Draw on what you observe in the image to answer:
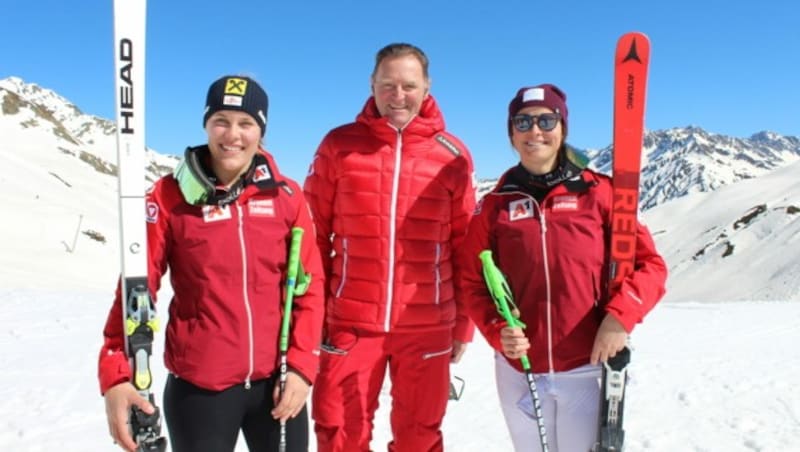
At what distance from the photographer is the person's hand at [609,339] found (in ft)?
10.4

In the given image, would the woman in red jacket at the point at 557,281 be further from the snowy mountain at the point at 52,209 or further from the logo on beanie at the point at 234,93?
the snowy mountain at the point at 52,209

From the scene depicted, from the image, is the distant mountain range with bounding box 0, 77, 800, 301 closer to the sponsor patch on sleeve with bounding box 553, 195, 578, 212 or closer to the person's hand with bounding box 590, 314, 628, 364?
the sponsor patch on sleeve with bounding box 553, 195, 578, 212

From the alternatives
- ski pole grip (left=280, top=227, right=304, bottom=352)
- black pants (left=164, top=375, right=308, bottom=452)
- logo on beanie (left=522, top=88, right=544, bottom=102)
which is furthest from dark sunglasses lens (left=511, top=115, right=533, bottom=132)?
black pants (left=164, top=375, right=308, bottom=452)

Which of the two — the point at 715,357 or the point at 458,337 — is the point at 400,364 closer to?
the point at 458,337

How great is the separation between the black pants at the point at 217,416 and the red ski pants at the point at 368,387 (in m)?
0.72

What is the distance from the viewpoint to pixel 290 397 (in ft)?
9.93

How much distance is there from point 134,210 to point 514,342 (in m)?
2.11

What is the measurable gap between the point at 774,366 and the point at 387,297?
7.27 metres

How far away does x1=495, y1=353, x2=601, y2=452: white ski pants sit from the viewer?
328 centimetres

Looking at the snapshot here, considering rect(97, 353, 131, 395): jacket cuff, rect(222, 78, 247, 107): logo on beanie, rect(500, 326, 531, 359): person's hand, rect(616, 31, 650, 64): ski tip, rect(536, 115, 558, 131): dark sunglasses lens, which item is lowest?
rect(97, 353, 131, 395): jacket cuff

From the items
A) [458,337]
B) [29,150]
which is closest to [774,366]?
[458,337]

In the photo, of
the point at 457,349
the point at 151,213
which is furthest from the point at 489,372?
the point at 151,213

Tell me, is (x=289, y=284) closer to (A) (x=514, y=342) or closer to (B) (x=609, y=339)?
(A) (x=514, y=342)

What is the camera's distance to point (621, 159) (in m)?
3.61
